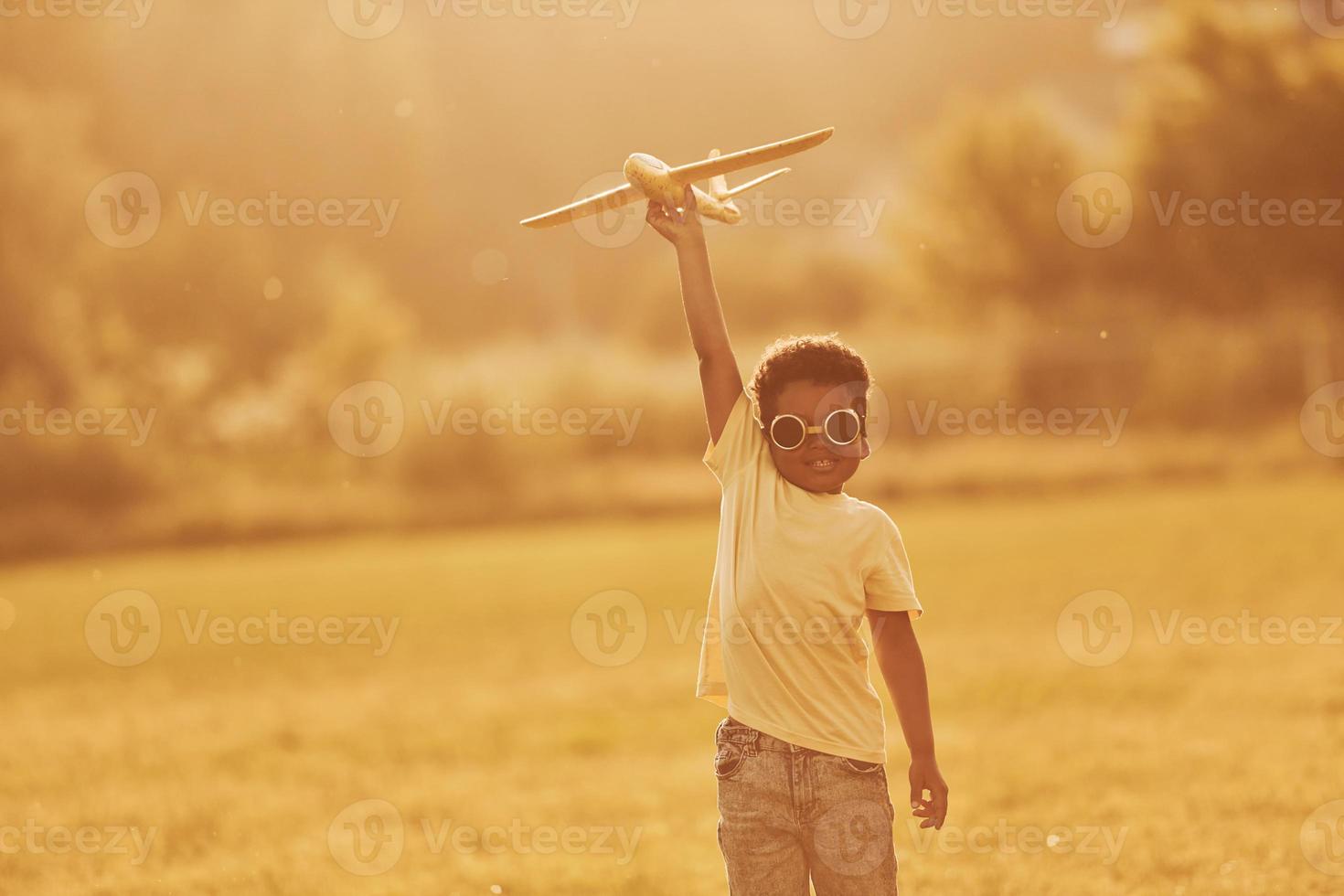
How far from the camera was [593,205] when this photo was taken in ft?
8.30

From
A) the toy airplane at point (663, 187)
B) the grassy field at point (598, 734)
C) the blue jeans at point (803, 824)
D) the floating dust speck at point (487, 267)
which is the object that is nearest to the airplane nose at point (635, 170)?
the toy airplane at point (663, 187)

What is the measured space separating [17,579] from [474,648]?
886 cm

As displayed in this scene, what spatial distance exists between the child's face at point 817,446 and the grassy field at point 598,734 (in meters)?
1.85

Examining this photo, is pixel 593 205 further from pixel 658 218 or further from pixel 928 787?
pixel 928 787

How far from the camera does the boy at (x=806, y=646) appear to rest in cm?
237

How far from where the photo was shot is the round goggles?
245 centimetres

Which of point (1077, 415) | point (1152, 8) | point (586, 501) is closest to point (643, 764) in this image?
point (586, 501)

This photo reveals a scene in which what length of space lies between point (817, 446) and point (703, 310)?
0.40 metres

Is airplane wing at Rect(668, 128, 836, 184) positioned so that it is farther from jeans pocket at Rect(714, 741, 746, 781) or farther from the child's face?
jeans pocket at Rect(714, 741, 746, 781)

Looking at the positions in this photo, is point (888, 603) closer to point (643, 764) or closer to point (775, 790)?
point (775, 790)

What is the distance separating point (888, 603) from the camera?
8.04ft

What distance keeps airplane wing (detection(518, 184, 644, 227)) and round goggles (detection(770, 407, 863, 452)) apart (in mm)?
544

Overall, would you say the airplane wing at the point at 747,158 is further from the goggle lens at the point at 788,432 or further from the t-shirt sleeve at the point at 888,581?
the t-shirt sleeve at the point at 888,581

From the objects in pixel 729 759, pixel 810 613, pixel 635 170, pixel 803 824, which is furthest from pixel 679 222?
pixel 803 824
